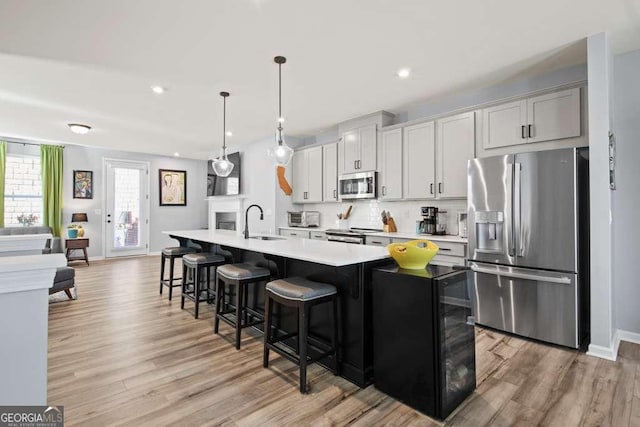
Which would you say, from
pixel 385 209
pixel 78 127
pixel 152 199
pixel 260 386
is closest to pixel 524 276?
pixel 385 209

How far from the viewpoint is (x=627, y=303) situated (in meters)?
2.96

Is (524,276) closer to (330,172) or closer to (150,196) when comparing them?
(330,172)

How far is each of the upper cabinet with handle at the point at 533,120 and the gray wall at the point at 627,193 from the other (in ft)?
1.30

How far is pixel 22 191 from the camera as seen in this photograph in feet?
21.7

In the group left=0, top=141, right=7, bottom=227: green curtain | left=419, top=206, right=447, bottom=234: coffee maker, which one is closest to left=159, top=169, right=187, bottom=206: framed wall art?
left=0, top=141, right=7, bottom=227: green curtain

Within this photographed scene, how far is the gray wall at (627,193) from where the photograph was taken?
115 inches

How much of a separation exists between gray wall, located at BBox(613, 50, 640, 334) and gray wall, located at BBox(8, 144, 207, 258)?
342 inches

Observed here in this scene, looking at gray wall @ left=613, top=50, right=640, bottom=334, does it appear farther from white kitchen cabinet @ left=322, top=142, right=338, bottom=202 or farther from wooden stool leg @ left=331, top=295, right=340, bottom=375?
white kitchen cabinet @ left=322, top=142, right=338, bottom=202

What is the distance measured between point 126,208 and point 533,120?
8404 millimetres

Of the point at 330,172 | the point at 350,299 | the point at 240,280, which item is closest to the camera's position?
the point at 350,299

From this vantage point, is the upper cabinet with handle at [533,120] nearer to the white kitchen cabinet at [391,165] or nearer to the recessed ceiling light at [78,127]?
the white kitchen cabinet at [391,165]

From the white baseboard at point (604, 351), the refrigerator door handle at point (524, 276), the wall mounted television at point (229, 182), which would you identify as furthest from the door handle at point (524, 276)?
the wall mounted television at point (229, 182)

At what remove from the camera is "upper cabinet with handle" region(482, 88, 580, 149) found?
9.96 feet

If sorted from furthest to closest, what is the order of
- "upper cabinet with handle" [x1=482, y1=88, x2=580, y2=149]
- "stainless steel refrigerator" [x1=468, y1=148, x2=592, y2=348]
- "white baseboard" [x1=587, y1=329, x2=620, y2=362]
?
1. "upper cabinet with handle" [x1=482, y1=88, x2=580, y2=149]
2. "stainless steel refrigerator" [x1=468, y1=148, x2=592, y2=348]
3. "white baseboard" [x1=587, y1=329, x2=620, y2=362]
